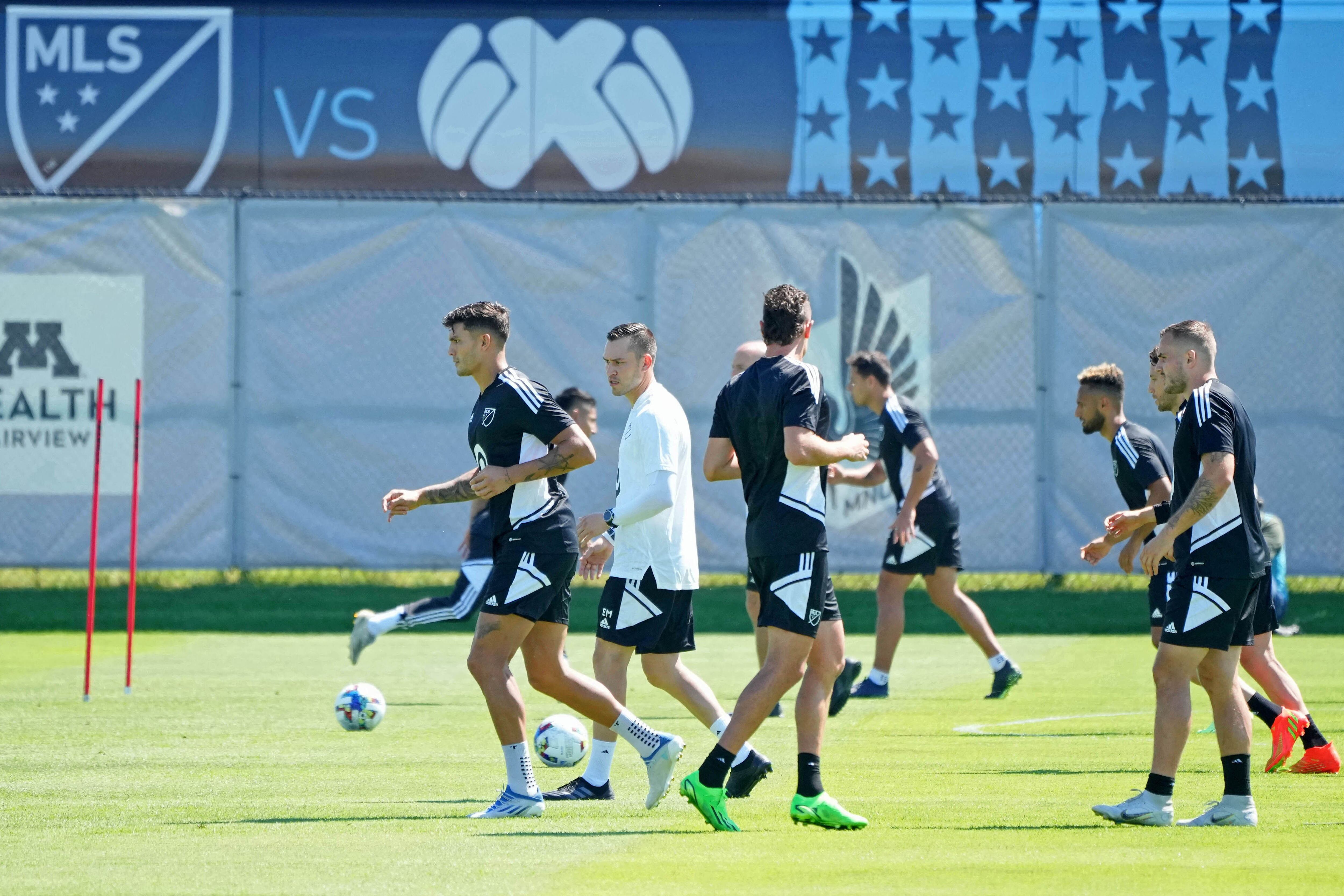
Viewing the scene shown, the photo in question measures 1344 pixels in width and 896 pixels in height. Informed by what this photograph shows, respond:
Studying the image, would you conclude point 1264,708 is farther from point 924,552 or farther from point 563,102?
point 563,102

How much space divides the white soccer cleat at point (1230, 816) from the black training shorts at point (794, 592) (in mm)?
1673

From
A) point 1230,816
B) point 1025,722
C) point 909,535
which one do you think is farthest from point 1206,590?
point 909,535

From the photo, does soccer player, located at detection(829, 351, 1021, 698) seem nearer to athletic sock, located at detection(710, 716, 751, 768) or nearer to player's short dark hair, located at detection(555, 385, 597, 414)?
player's short dark hair, located at detection(555, 385, 597, 414)

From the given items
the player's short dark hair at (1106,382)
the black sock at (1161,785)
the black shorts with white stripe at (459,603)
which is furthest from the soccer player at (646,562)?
the black shorts with white stripe at (459,603)

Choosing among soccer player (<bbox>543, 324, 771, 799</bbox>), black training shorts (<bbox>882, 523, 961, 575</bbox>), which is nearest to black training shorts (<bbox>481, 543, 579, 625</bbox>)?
soccer player (<bbox>543, 324, 771, 799</bbox>)

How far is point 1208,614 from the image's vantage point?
686 cm

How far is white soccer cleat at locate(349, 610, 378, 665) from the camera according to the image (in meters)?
12.7

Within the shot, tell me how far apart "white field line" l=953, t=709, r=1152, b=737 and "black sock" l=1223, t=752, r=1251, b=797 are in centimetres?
300

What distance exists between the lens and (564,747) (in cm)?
844

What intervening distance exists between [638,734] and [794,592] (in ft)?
3.36

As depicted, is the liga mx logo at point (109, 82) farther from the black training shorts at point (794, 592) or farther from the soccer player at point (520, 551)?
the black training shorts at point (794, 592)

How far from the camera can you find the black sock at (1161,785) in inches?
271

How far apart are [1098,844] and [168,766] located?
15.2 feet

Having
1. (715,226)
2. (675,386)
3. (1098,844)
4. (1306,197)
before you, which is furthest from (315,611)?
(1098,844)
